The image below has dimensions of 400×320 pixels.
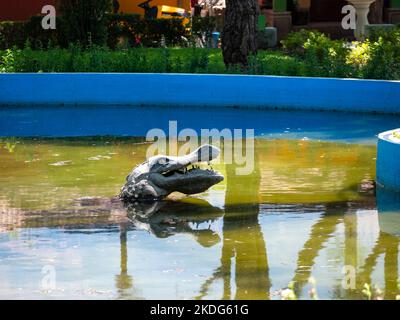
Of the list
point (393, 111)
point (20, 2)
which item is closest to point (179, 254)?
point (393, 111)

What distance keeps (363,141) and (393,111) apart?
9.06 ft

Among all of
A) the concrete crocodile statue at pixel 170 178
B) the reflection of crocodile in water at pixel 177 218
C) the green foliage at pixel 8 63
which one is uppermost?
the green foliage at pixel 8 63

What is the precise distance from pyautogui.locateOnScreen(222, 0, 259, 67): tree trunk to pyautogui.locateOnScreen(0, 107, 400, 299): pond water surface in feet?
16.4

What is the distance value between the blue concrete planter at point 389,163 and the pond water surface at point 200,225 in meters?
0.22

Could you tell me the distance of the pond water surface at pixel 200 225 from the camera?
8359 mm

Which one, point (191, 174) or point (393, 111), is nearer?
point (191, 174)

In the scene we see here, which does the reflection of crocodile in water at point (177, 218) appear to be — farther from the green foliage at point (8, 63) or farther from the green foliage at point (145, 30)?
the green foliage at point (145, 30)

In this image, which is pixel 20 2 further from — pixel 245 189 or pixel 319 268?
pixel 319 268

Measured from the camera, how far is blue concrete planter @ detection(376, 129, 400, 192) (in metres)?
11.6

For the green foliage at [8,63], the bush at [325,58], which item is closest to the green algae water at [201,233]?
the bush at [325,58]

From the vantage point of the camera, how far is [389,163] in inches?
460

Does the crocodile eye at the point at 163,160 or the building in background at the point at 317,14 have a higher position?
the building in background at the point at 317,14

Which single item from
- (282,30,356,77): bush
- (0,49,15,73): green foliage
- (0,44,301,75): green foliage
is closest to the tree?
(0,44,301,75): green foliage
